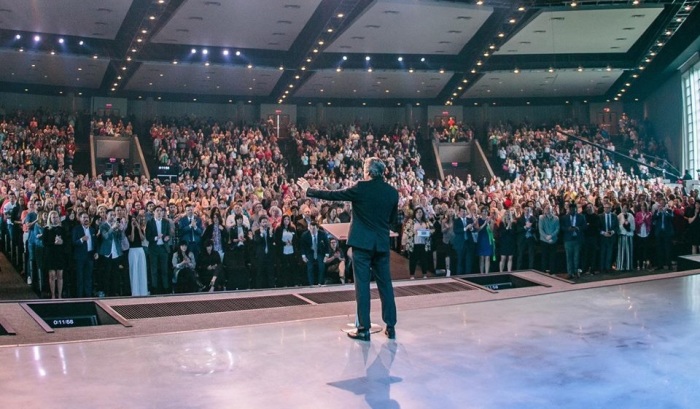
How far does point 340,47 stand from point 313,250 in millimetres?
14819

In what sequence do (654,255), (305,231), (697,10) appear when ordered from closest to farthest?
1. (305,231)
2. (654,255)
3. (697,10)

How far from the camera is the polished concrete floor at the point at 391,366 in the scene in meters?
3.52

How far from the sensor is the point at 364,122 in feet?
112

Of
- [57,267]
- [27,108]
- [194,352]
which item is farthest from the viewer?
[27,108]

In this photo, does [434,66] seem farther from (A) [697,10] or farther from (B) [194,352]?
(B) [194,352]

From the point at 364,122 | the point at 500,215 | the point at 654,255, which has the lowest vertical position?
the point at 654,255

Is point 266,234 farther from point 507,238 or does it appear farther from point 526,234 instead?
point 526,234

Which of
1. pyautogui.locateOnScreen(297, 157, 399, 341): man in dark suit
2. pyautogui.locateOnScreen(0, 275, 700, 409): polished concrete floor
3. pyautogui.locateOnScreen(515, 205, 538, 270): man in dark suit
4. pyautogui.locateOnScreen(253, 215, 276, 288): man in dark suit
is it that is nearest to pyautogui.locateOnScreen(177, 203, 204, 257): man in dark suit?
pyautogui.locateOnScreen(253, 215, 276, 288): man in dark suit

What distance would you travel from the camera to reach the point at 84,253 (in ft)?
30.7

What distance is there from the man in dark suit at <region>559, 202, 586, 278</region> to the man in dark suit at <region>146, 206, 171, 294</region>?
6826mm

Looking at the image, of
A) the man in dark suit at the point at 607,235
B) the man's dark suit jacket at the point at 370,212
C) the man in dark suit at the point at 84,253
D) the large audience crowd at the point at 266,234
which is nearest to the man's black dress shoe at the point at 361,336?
the man's dark suit jacket at the point at 370,212

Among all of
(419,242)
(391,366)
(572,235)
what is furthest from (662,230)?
(391,366)

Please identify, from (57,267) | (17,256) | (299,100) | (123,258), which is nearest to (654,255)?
(123,258)

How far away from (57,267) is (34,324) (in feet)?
15.2
